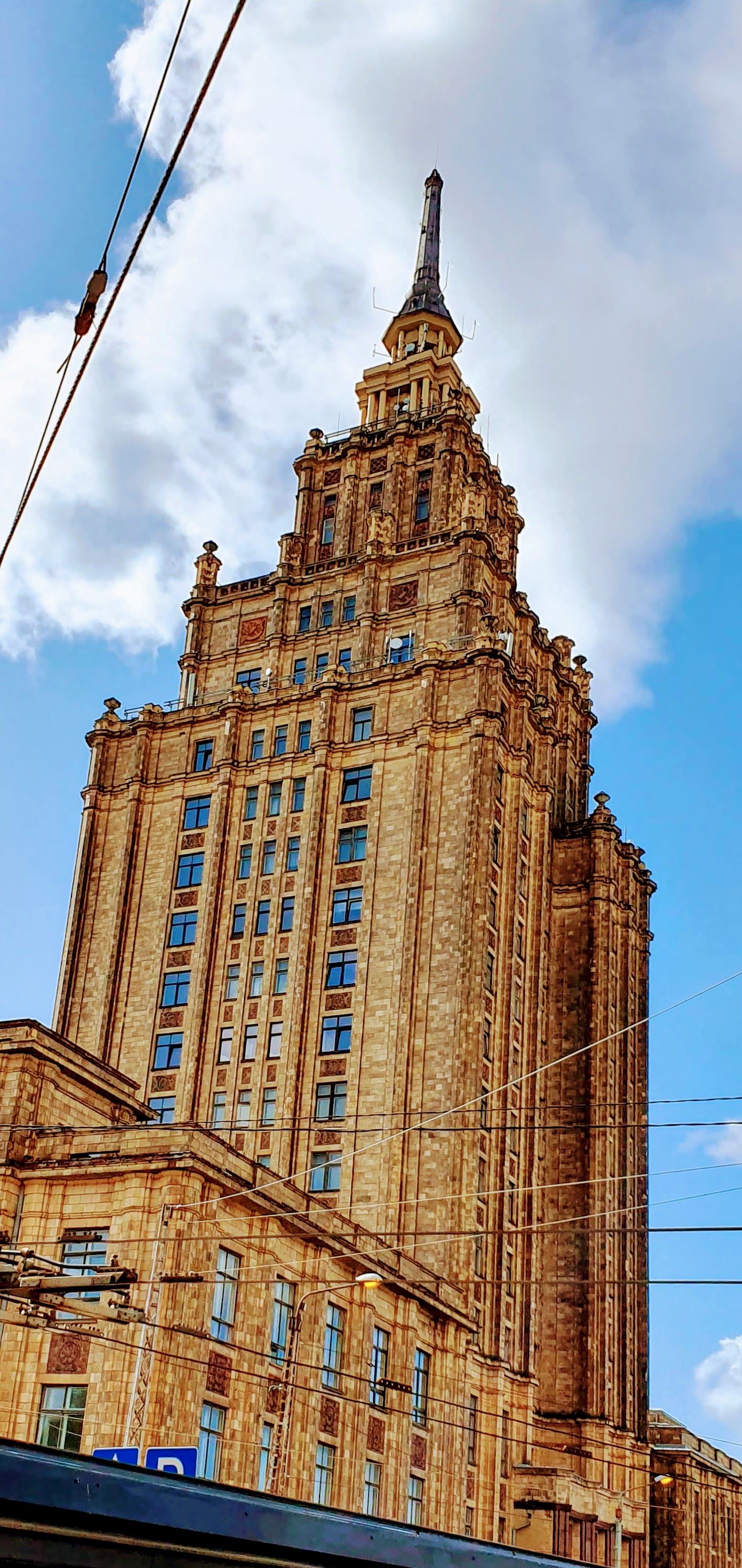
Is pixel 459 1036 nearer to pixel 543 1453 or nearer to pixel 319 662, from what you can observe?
pixel 543 1453

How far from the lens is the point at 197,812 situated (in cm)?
7819

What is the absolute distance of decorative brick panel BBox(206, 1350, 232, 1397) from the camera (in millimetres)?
42219

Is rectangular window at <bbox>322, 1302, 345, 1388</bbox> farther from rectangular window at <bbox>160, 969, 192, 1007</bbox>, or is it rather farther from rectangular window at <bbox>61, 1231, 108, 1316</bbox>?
rectangular window at <bbox>160, 969, 192, 1007</bbox>

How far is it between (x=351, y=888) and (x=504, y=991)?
27.2 feet

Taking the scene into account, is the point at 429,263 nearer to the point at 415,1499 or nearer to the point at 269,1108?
the point at 269,1108

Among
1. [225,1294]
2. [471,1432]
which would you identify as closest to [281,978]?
[471,1432]

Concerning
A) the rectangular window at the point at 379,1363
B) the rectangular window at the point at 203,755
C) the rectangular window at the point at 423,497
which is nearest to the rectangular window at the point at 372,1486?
the rectangular window at the point at 379,1363

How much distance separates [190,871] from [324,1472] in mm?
34363

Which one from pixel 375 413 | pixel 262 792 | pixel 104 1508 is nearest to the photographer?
pixel 104 1508

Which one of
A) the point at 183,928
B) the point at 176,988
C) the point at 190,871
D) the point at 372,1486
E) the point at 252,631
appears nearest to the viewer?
the point at 372,1486

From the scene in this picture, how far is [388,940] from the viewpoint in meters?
69.1

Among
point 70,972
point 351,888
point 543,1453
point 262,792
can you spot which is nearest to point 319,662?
point 262,792

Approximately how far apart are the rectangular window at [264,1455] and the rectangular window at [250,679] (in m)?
44.4

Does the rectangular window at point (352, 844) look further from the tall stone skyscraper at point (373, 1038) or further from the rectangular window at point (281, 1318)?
the rectangular window at point (281, 1318)
